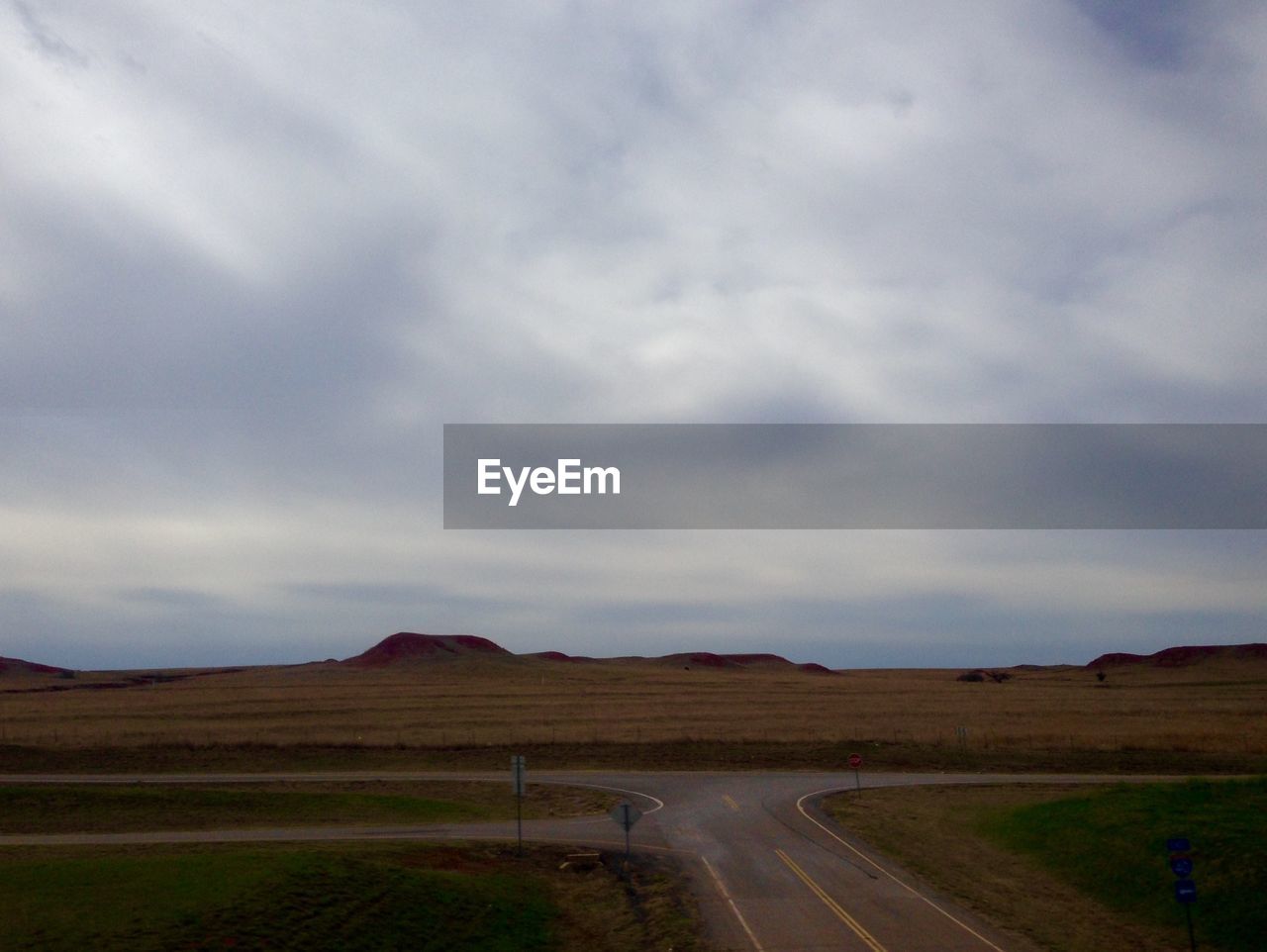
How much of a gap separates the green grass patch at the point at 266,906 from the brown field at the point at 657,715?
35361 millimetres

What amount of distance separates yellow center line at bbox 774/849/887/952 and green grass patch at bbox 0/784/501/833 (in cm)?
1375

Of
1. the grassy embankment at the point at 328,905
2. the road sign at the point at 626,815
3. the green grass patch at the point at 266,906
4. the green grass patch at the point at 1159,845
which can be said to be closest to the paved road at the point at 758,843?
the grassy embankment at the point at 328,905

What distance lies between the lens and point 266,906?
732 inches

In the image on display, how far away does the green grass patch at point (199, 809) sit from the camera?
113ft

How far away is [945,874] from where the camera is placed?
2633 centimetres

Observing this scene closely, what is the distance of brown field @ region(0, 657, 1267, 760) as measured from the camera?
59.8 metres

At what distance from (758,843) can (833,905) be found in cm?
834

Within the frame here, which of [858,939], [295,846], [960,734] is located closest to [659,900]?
[858,939]

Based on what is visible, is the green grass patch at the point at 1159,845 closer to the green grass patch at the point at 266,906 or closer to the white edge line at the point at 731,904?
the white edge line at the point at 731,904

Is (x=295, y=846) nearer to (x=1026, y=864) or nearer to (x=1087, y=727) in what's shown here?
(x=1026, y=864)

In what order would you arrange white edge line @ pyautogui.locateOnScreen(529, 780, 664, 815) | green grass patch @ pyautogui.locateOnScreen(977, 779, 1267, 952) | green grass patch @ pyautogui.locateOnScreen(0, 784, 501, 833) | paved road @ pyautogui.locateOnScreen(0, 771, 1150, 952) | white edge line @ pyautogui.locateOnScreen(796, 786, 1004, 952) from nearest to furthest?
paved road @ pyautogui.locateOnScreen(0, 771, 1150, 952) → white edge line @ pyautogui.locateOnScreen(796, 786, 1004, 952) → green grass patch @ pyautogui.locateOnScreen(977, 779, 1267, 952) → green grass patch @ pyautogui.locateOnScreen(0, 784, 501, 833) → white edge line @ pyautogui.locateOnScreen(529, 780, 664, 815)

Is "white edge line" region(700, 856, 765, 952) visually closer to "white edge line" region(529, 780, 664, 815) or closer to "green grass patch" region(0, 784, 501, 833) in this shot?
"white edge line" region(529, 780, 664, 815)

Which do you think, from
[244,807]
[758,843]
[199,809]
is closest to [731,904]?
[758,843]

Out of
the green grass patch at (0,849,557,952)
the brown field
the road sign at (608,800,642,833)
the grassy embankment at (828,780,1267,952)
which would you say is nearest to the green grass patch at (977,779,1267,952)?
the grassy embankment at (828,780,1267,952)
